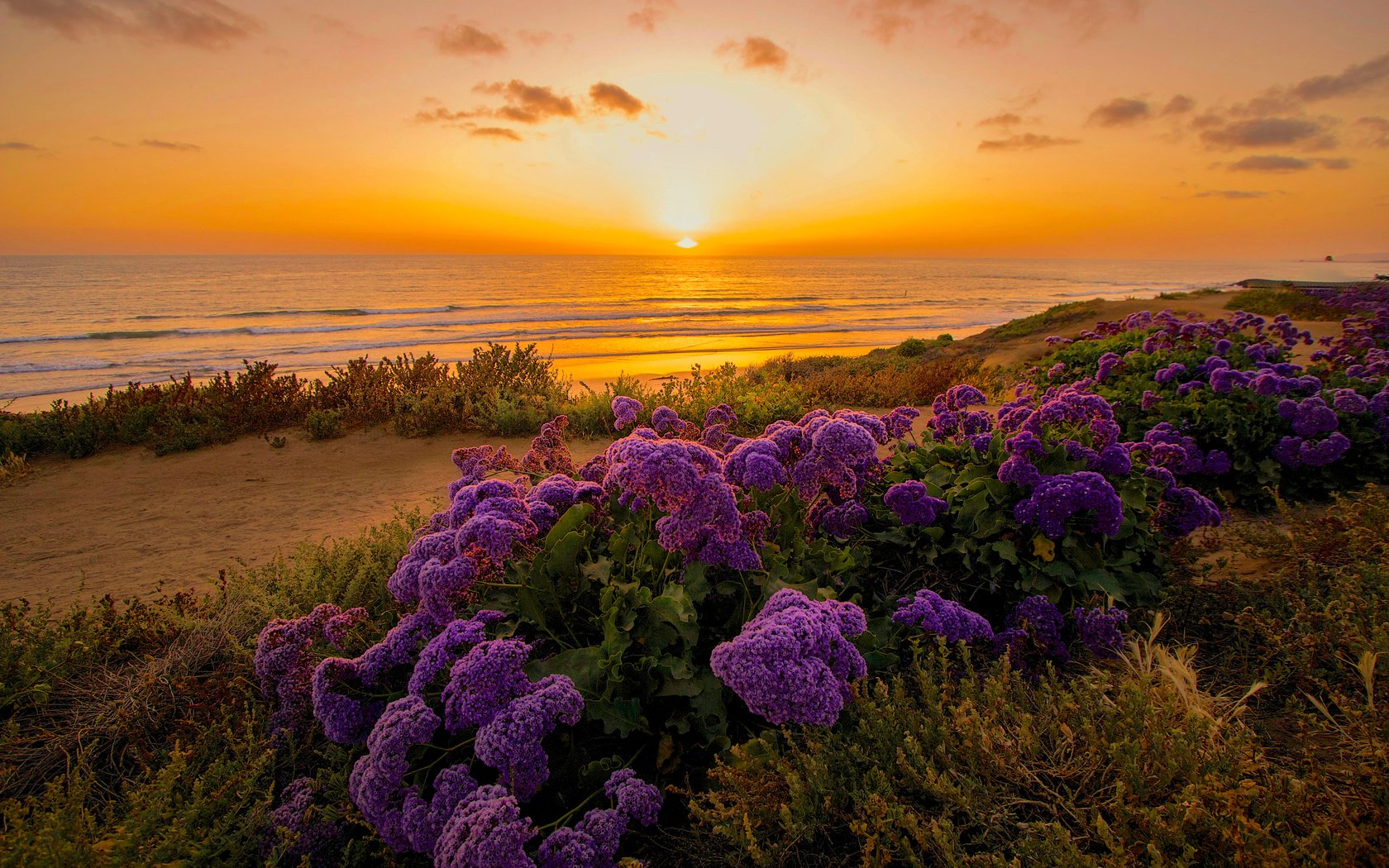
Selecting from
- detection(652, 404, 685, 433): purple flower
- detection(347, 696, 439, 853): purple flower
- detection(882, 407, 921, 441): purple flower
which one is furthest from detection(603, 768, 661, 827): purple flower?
detection(882, 407, 921, 441): purple flower

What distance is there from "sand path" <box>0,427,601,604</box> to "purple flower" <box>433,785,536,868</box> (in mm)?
3049

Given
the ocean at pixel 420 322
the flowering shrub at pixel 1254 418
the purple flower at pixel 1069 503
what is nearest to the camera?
the purple flower at pixel 1069 503

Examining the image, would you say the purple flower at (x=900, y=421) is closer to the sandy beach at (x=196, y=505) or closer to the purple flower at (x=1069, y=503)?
the purple flower at (x=1069, y=503)

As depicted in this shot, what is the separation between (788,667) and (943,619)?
109 centimetres

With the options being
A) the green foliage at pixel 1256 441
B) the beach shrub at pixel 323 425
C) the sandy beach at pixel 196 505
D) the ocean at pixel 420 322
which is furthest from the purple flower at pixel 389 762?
the ocean at pixel 420 322

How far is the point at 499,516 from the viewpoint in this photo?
2.48m

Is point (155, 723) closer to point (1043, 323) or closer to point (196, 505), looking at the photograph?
point (196, 505)

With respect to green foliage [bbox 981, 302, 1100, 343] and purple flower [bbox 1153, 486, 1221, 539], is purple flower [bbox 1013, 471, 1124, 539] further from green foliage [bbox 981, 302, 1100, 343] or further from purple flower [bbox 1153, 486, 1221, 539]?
green foliage [bbox 981, 302, 1100, 343]

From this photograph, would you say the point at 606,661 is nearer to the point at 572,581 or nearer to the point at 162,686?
the point at 572,581

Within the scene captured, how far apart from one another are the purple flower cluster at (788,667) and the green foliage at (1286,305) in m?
19.9

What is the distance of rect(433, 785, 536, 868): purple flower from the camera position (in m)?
1.68

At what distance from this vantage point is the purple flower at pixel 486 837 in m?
1.68

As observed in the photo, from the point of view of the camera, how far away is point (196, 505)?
20.7 feet

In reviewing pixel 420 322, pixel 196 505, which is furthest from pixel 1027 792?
pixel 420 322
